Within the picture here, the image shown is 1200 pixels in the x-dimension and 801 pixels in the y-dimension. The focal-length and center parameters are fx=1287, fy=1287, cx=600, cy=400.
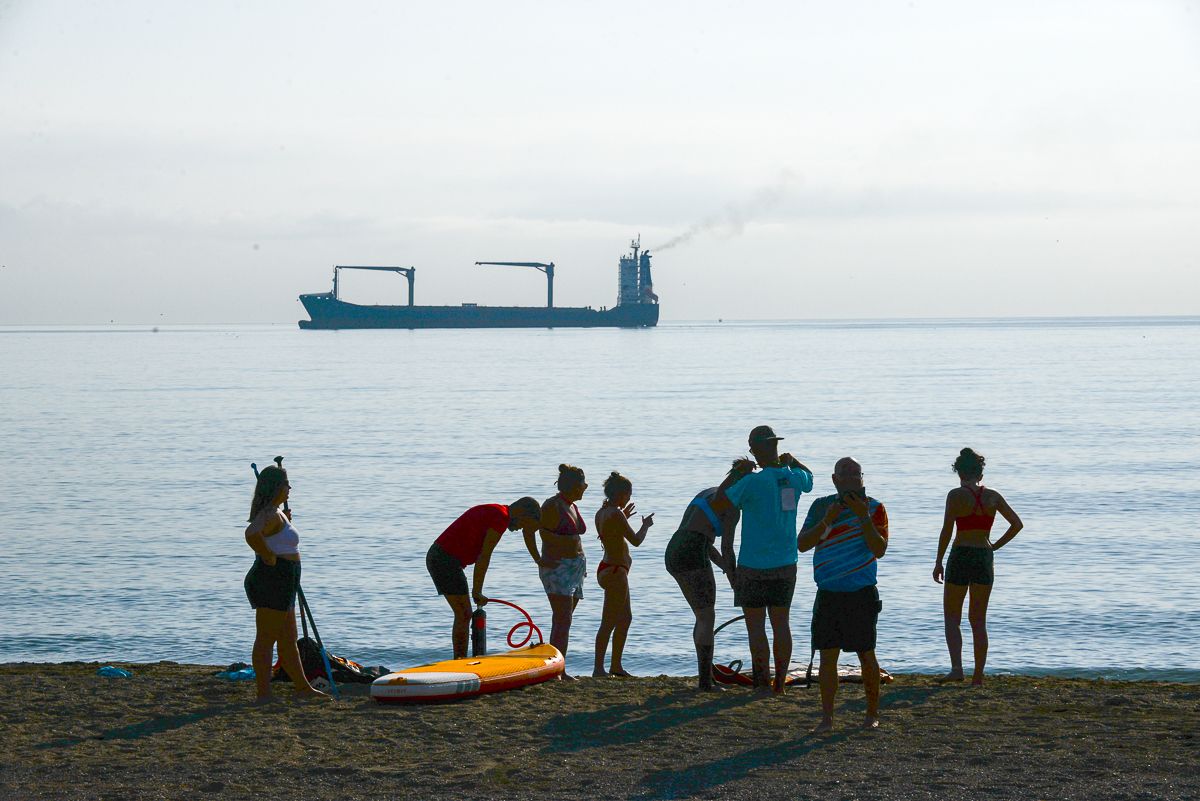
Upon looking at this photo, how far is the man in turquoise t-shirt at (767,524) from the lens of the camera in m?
7.81

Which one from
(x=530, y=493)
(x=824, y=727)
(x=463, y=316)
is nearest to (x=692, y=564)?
(x=824, y=727)

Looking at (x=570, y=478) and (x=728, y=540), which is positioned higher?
(x=570, y=478)

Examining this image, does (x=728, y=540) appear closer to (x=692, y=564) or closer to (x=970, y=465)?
(x=692, y=564)

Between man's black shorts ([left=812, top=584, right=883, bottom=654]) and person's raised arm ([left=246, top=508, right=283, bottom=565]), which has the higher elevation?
person's raised arm ([left=246, top=508, right=283, bottom=565])

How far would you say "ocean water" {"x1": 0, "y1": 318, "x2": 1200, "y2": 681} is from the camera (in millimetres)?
13805

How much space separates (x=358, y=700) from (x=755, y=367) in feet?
289

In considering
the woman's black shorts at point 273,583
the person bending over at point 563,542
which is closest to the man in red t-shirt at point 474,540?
the person bending over at point 563,542

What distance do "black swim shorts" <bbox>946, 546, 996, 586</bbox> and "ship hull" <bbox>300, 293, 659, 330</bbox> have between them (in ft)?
539

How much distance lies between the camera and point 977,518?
8461 millimetres

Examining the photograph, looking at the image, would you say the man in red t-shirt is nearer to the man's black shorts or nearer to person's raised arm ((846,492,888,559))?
the man's black shorts

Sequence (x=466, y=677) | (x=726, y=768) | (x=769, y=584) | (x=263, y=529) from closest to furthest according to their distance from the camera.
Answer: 1. (x=726, y=768)
2. (x=263, y=529)
3. (x=769, y=584)
4. (x=466, y=677)

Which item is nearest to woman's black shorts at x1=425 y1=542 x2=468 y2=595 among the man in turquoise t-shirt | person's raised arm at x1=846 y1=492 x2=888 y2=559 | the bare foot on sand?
the man in turquoise t-shirt

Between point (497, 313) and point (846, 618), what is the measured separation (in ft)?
558

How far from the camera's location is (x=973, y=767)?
21.3 ft
